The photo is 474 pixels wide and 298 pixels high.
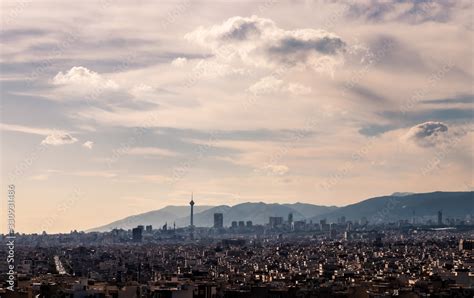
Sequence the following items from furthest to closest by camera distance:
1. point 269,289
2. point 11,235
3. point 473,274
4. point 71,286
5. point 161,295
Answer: point 473,274 → point 269,289 → point 71,286 → point 161,295 → point 11,235

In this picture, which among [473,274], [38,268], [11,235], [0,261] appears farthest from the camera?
[0,261]

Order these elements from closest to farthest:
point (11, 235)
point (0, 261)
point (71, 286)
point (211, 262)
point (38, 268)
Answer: point (11, 235) < point (71, 286) < point (38, 268) < point (0, 261) < point (211, 262)

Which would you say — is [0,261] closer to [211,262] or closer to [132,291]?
[211,262]

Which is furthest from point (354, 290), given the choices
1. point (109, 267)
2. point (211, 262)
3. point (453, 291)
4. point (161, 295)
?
point (211, 262)

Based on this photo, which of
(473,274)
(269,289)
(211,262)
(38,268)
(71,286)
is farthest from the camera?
(211,262)

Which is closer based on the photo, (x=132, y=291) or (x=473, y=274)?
(x=132, y=291)

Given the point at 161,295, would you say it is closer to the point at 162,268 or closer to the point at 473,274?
the point at 473,274

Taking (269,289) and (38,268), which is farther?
(38,268)

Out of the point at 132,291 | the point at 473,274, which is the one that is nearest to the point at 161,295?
the point at 132,291
